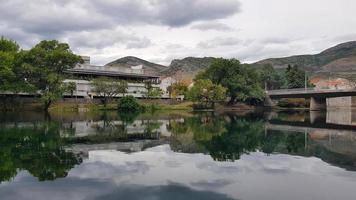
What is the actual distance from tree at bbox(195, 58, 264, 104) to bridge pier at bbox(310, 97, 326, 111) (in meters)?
14.5

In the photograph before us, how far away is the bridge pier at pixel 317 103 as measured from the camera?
336 feet

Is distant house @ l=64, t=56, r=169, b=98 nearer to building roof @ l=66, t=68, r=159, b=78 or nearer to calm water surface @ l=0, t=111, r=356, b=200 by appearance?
building roof @ l=66, t=68, r=159, b=78

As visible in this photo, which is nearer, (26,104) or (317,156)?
(317,156)

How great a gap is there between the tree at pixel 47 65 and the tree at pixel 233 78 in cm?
3632

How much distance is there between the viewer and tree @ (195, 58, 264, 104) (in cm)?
9275

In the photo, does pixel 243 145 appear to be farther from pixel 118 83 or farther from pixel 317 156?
pixel 118 83

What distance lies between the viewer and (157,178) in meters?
12.8

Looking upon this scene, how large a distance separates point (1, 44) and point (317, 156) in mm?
67271

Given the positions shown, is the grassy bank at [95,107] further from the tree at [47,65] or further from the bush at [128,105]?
the tree at [47,65]

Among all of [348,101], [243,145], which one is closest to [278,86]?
[348,101]

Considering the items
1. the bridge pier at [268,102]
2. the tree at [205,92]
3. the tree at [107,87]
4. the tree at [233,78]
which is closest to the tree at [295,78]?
the bridge pier at [268,102]

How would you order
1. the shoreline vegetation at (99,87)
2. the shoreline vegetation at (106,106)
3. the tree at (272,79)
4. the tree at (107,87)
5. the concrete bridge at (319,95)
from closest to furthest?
the shoreline vegetation at (99,87)
the shoreline vegetation at (106,106)
the tree at (107,87)
the concrete bridge at (319,95)
the tree at (272,79)

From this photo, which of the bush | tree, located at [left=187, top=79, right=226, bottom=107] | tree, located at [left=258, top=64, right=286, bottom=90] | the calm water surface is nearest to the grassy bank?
the bush

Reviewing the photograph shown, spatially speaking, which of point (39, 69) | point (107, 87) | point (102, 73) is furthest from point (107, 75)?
point (39, 69)
